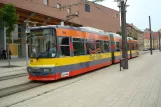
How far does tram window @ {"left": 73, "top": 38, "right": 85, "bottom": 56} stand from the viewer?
14.3 metres

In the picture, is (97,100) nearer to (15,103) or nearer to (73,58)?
(15,103)

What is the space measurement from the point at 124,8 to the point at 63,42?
7503 millimetres

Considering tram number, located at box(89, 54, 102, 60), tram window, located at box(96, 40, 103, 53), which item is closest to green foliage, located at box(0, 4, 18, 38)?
tram window, located at box(96, 40, 103, 53)

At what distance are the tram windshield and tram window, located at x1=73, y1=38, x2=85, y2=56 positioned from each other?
2027 millimetres

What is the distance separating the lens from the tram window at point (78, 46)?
14.3 meters

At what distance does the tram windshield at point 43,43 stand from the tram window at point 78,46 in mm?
2027

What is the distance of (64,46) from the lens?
43.1 feet

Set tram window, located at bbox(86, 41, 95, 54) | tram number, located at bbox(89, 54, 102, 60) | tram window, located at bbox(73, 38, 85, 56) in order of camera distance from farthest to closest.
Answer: tram number, located at bbox(89, 54, 102, 60) → tram window, located at bbox(86, 41, 95, 54) → tram window, located at bbox(73, 38, 85, 56)

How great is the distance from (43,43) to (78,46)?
9.29 ft

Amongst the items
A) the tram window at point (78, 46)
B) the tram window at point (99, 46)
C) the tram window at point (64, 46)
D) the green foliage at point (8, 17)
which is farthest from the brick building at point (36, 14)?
the tram window at point (64, 46)

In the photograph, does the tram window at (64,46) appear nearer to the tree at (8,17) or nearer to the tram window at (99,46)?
the tram window at (99,46)

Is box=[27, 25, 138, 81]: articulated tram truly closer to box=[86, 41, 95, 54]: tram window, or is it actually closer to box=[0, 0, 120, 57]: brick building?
box=[86, 41, 95, 54]: tram window

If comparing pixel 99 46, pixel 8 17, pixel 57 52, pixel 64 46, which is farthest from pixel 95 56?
pixel 8 17

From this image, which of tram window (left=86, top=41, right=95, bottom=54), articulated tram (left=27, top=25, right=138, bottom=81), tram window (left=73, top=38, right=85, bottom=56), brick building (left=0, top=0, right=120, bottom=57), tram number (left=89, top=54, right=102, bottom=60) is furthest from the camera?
brick building (left=0, top=0, right=120, bottom=57)
